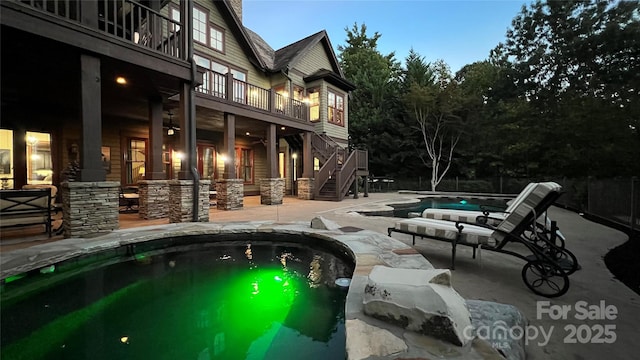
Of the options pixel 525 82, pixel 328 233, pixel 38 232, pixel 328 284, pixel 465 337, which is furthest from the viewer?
pixel 525 82

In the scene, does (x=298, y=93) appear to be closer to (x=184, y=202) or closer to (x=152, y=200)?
(x=152, y=200)

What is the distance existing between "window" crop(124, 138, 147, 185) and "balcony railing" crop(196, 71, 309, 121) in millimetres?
3622

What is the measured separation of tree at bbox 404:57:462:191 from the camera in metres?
19.2

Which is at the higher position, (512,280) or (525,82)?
(525,82)

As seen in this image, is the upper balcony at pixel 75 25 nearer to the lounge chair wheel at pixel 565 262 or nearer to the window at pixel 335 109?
the lounge chair wheel at pixel 565 262

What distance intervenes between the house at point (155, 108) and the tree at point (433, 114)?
618 centimetres

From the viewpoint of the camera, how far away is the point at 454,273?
11.5ft

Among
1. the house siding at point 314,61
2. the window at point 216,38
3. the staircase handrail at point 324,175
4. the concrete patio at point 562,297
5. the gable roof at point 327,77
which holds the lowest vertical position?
the concrete patio at point 562,297

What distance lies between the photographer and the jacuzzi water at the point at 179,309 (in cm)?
238

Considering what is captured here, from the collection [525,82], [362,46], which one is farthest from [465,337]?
[362,46]

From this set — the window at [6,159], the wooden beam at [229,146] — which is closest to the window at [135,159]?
the window at [6,159]

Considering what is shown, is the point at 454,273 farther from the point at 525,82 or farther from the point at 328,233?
the point at 525,82

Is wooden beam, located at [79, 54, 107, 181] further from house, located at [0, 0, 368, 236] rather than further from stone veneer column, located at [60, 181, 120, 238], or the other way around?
stone veneer column, located at [60, 181, 120, 238]

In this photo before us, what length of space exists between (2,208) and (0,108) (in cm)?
469
